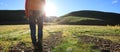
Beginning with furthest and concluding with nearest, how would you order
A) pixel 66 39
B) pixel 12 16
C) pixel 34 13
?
pixel 12 16, pixel 66 39, pixel 34 13

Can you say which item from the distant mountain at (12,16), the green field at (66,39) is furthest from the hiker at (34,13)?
the distant mountain at (12,16)

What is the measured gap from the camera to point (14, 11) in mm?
160625

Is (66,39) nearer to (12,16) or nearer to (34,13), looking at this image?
(34,13)

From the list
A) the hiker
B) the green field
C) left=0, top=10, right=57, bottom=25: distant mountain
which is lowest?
left=0, top=10, right=57, bottom=25: distant mountain

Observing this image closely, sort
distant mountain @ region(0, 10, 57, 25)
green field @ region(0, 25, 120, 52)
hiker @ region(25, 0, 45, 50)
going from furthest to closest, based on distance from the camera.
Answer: distant mountain @ region(0, 10, 57, 25) → hiker @ region(25, 0, 45, 50) → green field @ region(0, 25, 120, 52)

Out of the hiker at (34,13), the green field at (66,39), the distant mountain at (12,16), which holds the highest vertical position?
the hiker at (34,13)

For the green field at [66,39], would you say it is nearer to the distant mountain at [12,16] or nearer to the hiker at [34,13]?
the hiker at [34,13]

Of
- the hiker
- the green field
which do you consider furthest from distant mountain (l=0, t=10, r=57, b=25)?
the hiker

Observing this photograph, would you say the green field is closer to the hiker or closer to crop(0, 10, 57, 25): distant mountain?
the hiker

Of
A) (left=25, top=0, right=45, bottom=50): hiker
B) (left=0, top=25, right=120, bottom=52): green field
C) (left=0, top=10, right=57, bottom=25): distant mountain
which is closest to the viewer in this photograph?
(left=0, top=25, right=120, bottom=52): green field

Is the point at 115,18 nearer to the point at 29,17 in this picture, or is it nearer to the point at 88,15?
the point at 88,15

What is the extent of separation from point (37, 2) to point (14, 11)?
6134 inches


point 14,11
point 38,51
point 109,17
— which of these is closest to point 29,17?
point 38,51

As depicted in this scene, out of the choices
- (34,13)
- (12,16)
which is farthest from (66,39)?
(12,16)
